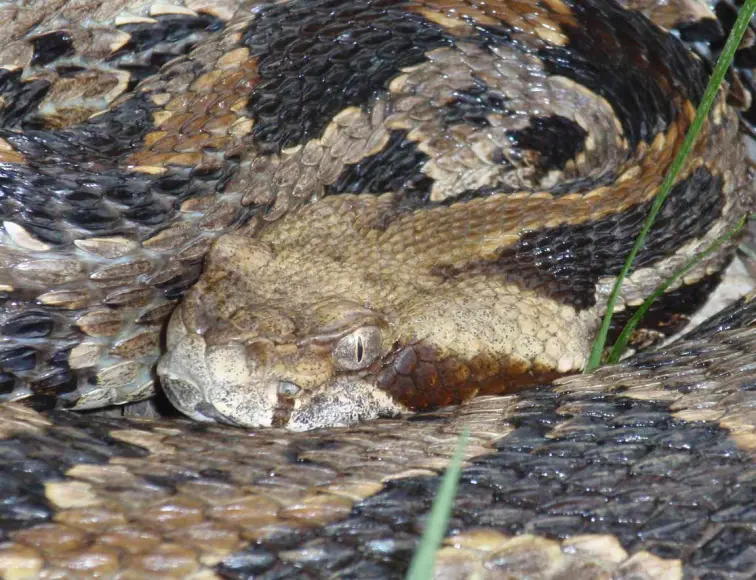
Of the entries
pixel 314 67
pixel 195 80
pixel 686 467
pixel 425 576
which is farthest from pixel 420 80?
pixel 425 576

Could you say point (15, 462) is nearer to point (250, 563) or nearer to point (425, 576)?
point (250, 563)

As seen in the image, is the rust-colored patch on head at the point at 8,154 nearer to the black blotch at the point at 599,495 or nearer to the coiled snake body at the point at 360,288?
the coiled snake body at the point at 360,288

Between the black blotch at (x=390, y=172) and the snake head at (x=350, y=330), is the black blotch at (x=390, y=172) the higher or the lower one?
the higher one

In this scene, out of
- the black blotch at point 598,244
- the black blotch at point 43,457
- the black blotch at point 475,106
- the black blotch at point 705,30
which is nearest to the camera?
the black blotch at point 43,457

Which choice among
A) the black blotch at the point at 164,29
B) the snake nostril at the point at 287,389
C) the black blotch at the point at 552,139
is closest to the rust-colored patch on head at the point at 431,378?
the snake nostril at the point at 287,389

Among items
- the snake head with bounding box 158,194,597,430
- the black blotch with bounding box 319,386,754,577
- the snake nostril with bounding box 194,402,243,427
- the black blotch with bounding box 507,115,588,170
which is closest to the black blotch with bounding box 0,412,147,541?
the snake nostril with bounding box 194,402,243,427

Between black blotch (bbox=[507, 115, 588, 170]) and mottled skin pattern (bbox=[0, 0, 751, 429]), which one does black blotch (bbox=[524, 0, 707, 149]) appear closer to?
mottled skin pattern (bbox=[0, 0, 751, 429])

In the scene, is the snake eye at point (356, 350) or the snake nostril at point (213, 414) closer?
the snake nostril at point (213, 414)
